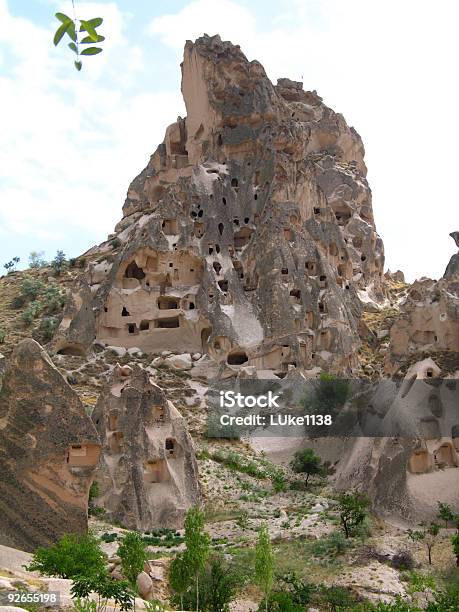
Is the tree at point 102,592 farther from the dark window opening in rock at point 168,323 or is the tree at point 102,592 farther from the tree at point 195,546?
the dark window opening in rock at point 168,323

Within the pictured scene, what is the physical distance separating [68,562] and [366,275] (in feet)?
143

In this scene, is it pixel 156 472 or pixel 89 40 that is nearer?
pixel 89 40

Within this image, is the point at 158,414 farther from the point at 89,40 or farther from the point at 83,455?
the point at 89,40

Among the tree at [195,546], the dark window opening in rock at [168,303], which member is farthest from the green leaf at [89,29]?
the dark window opening in rock at [168,303]

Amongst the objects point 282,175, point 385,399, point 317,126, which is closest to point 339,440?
point 385,399

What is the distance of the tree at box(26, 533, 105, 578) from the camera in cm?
1242

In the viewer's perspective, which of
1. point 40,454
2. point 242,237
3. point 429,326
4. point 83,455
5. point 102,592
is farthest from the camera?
point 242,237

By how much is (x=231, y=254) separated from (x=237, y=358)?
24.2 ft

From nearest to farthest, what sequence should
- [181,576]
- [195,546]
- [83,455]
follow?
[181,576]
[195,546]
[83,455]

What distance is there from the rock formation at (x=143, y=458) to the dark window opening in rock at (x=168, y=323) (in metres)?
16.7

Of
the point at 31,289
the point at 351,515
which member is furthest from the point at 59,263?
the point at 351,515

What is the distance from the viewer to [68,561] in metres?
12.6

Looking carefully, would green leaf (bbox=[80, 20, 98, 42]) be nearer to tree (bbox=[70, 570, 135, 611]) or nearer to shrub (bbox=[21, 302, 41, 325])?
tree (bbox=[70, 570, 135, 611])

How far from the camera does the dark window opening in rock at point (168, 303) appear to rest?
4234cm
